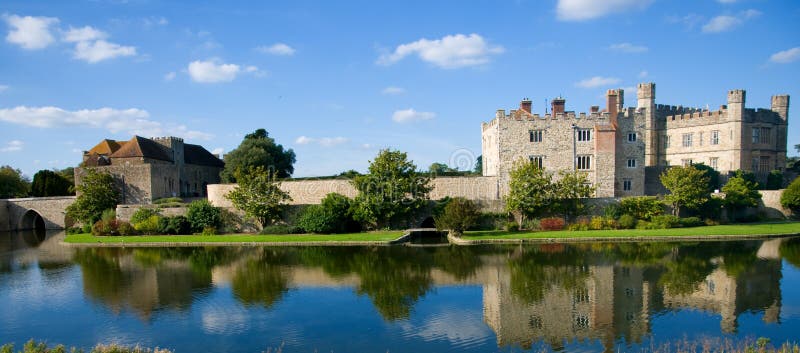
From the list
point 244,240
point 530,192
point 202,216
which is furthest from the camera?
point 202,216

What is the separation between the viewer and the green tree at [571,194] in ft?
101

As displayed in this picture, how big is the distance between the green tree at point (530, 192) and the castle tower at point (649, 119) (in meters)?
10.8

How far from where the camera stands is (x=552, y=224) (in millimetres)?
30250

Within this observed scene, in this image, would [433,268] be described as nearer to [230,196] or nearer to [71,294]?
[71,294]

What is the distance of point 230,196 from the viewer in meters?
33.0

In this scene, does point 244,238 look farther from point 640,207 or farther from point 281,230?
point 640,207

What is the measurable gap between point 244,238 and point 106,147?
28.9 metres

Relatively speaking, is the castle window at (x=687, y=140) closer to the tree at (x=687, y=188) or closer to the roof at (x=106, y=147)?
the tree at (x=687, y=188)

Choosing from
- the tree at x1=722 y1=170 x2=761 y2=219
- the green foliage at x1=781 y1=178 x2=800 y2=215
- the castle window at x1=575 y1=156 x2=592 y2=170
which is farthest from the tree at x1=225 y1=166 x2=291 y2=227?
the green foliage at x1=781 y1=178 x2=800 y2=215

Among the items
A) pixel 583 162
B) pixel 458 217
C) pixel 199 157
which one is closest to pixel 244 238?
pixel 458 217

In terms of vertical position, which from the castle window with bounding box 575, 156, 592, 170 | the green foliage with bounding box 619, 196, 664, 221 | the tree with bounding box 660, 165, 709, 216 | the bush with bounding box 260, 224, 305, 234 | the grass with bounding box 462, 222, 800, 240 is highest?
the castle window with bounding box 575, 156, 592, 170

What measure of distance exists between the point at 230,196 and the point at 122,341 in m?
21.4

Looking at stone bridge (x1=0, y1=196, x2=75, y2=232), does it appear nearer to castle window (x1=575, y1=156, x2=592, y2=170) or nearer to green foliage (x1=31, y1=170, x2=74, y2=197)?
green foliage (x1=31, y1=170, x2=74, y2=197)

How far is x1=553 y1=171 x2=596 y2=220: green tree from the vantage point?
3077 cm
